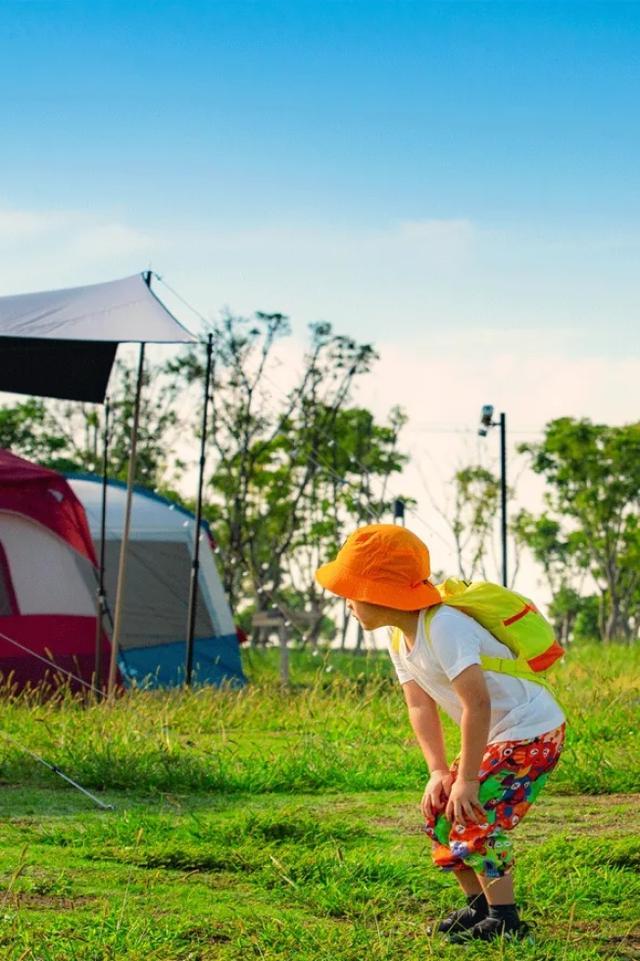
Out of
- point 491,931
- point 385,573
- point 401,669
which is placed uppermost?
point 385,573

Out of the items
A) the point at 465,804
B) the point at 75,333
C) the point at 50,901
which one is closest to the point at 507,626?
the point at 465,804

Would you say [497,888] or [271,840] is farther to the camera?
[271,840]

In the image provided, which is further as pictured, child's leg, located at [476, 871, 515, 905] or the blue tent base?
the blue tent base

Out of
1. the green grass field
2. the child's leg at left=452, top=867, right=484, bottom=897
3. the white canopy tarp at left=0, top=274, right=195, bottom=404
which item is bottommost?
the green grass field

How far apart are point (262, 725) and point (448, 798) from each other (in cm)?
435

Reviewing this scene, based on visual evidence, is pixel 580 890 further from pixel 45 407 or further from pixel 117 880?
pixel 45 407

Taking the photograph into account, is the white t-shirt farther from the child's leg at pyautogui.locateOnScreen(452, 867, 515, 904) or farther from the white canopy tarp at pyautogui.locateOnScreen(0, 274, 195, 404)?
the white canopy tarp at pyautogui.locateOnScreen(0, 274, 195, 404)

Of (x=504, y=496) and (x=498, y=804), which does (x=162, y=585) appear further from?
(x=498, y=804)

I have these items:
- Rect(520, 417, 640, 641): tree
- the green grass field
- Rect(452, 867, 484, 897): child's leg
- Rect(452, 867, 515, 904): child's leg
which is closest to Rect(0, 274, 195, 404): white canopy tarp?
the green grass field

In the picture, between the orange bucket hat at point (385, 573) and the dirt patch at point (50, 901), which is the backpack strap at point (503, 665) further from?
the dirt patch at point (50, 901)

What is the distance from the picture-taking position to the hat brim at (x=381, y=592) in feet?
10.5

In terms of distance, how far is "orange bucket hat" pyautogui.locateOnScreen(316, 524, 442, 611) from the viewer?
3.21 m

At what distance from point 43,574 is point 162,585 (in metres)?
1.90

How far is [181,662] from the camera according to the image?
11.5m
